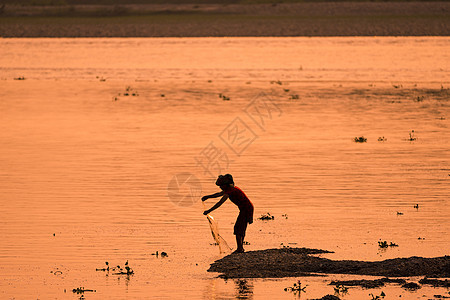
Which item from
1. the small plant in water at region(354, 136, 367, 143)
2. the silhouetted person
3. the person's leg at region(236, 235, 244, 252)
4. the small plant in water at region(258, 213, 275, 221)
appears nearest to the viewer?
the person's leg at region(236, 235, 244, 252)

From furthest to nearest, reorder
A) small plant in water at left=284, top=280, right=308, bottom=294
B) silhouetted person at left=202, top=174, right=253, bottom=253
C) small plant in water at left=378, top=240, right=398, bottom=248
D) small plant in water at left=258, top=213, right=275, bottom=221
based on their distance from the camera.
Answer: small plant in water at left=258, top=213, right=275, bottom=221
small plant in water at left=378, top=240, right=398, bottom=248
silhouetted person at left=202, top=174, right=253, bottom=253
small plant in water at left=284, top=280, right=308, bottom=294

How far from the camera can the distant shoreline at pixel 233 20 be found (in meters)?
118

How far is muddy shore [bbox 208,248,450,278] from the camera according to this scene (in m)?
16.2

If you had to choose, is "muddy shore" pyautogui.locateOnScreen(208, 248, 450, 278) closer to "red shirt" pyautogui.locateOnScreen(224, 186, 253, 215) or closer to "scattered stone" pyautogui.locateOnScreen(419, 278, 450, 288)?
"scattered stone" pyautogui.locateOnScreen(419, 278, 450, 288)

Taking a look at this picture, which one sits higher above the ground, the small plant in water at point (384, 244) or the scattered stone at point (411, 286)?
the small plant in water at point (384, 244)

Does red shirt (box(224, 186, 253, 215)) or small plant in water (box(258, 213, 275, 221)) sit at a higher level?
small plant in water (box(258, 213, 275, 221))

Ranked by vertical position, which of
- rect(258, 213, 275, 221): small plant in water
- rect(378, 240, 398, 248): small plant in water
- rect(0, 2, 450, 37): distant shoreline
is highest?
rect(0, 2, 450, 37): distant shoreline

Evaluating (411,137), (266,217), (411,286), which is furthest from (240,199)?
(411,137)

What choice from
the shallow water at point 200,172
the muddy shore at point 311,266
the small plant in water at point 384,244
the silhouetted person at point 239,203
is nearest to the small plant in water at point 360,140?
the shallow water at point 200,172

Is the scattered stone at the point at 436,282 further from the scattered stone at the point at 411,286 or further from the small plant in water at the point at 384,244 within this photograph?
the small plant in water at the point at 384,244

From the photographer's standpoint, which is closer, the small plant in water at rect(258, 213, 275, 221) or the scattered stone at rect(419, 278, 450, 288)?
the scattered stone at rect(419, 278, 450, 288)

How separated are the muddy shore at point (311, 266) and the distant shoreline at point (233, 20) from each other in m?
99.1

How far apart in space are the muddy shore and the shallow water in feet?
1.06

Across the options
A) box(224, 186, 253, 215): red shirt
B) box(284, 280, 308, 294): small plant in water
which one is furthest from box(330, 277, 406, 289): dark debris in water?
box(224, 186, 253, 215): red shirt
